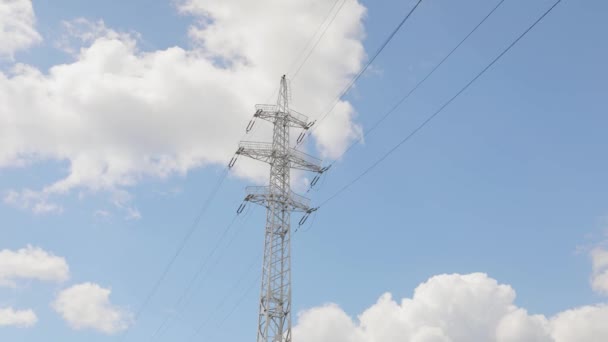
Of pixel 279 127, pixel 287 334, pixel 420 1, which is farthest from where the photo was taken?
pixel 279 127

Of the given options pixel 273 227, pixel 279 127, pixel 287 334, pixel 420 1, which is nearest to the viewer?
pixel 420 1

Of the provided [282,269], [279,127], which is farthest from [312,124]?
[282,269]

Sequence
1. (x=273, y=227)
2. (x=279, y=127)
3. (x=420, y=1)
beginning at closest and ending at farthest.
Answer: (x=420, y=1) < (x=273, y=227) < (x=279, y=127)

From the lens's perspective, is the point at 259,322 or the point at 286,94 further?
the point at 286,94

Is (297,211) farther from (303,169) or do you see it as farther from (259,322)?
(259,322)

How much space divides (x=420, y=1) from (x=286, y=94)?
27.6m

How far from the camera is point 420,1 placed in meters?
28.5

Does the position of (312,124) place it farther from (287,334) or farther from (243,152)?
(287,334)

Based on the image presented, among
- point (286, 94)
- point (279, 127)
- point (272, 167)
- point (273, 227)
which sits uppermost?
point (286, 94)

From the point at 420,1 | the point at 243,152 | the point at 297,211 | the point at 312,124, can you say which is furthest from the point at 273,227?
the point at 420,1

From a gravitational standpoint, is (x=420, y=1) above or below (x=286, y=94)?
below

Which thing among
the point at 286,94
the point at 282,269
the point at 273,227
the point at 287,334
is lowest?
the point at 287,334

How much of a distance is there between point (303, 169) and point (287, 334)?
1353cm

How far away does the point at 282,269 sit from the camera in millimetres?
48219
